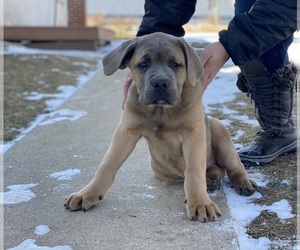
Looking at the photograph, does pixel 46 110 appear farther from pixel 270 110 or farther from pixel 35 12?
pixel 35 12

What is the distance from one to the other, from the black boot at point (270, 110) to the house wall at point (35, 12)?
10748 mm

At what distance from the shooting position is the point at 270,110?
12.5ft

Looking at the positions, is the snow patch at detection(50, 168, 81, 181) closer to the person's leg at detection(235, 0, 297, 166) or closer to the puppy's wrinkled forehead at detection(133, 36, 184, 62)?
the puppy's wrinkled forehead at detection(133, 36, 184, 62)

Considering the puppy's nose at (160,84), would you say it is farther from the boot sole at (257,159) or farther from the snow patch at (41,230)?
the boot sole at (257,159)

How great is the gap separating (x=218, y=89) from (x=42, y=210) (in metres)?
4.38

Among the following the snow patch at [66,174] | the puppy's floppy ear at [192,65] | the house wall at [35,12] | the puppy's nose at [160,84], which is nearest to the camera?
the puppy's nose at [160,84]

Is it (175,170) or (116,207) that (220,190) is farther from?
(116,207)

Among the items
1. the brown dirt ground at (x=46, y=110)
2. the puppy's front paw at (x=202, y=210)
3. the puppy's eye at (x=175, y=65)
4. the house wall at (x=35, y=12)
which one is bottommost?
the house wall at (x=35, y=12)

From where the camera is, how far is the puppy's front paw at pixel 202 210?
275 cm

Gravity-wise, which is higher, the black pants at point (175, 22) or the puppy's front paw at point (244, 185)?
the black pants at point (175, 22)

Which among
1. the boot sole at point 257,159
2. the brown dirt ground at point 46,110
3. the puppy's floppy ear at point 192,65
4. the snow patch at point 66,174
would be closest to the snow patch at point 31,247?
the brown dirt ground at point 46,110

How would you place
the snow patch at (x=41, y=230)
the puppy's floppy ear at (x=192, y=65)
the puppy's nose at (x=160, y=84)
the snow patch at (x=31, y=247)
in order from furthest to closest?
the puppy's floppy ear at (x=192, y=65)
the puppy's nose at (x=160, y=84)
the snow patch at (x=41, y=230)
the snow patch at (x=31, y=247)

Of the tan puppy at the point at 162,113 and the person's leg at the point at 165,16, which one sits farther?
the person's leg at the point at 165,16

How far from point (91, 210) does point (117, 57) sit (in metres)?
0.85
